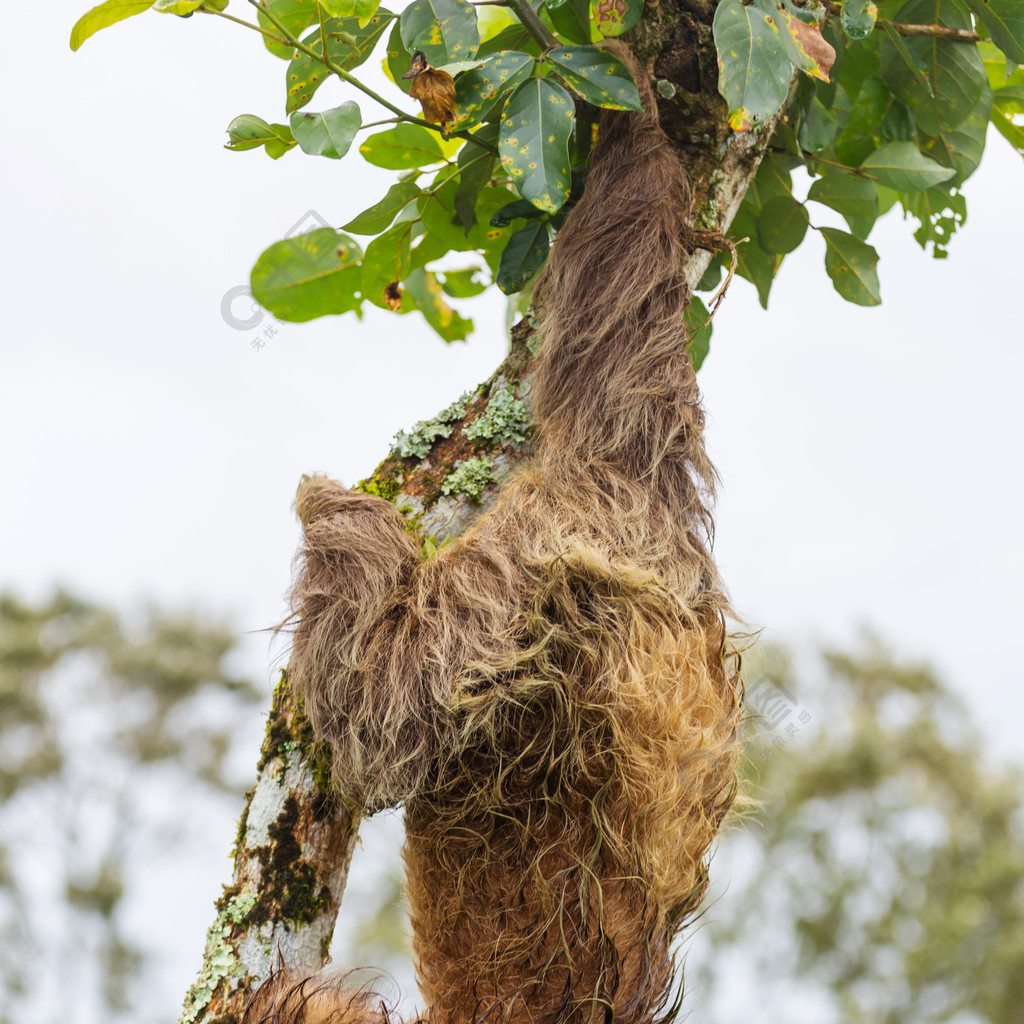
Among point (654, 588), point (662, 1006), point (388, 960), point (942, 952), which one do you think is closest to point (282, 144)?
point (654, 588)

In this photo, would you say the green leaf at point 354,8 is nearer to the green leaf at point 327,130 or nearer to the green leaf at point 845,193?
the green leaf at point 327,130

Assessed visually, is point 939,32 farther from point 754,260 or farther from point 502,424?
point 502,424

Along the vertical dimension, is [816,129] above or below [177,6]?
above

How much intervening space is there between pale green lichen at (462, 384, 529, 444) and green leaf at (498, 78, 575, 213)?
57 cm

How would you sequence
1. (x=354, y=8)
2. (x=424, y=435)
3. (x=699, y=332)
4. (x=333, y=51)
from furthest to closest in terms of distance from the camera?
1. (x=699, y=332)
2. (x=424, y=435)
3. (x=333, y=51)
4. (x=354, y=8)

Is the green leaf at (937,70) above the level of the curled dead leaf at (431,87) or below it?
above

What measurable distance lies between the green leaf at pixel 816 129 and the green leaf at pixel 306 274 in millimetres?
1392

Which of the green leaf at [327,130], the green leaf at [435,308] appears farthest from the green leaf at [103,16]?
the green leaf at [435,308]

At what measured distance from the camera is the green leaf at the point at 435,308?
10.9 ft

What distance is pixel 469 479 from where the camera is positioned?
236 centimetres

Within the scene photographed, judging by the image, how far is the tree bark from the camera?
2049 millimetres

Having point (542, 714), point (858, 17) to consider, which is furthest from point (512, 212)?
point (542, 714)

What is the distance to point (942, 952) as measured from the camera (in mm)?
14094

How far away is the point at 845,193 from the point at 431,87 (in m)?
1.35
